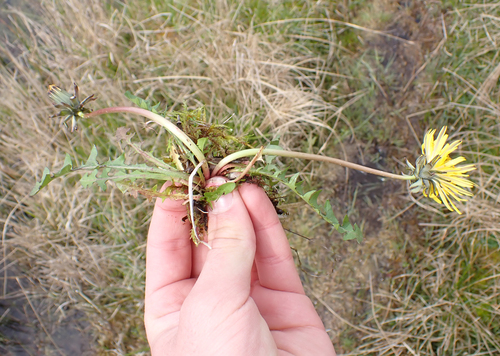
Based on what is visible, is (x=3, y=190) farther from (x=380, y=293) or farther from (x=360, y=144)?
(x=380, y=293)

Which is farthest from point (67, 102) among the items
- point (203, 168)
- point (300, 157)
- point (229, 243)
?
point (300, 157)

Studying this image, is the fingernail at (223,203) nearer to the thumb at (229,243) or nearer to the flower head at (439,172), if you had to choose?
the thumb at (229,243)

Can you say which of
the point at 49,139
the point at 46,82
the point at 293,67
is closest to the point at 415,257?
the point at 293,67

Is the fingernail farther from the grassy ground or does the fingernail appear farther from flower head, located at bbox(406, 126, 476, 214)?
the grassy ground

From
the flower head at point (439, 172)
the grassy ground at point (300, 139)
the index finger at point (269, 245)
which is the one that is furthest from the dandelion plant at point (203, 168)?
the grassy ground at point (300, 139)

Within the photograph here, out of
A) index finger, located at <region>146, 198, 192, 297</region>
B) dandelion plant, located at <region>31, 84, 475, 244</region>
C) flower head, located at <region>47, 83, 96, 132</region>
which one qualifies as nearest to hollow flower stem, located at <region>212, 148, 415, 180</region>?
dandelion plant, located at <region>31, 84, 475, 244</region>
